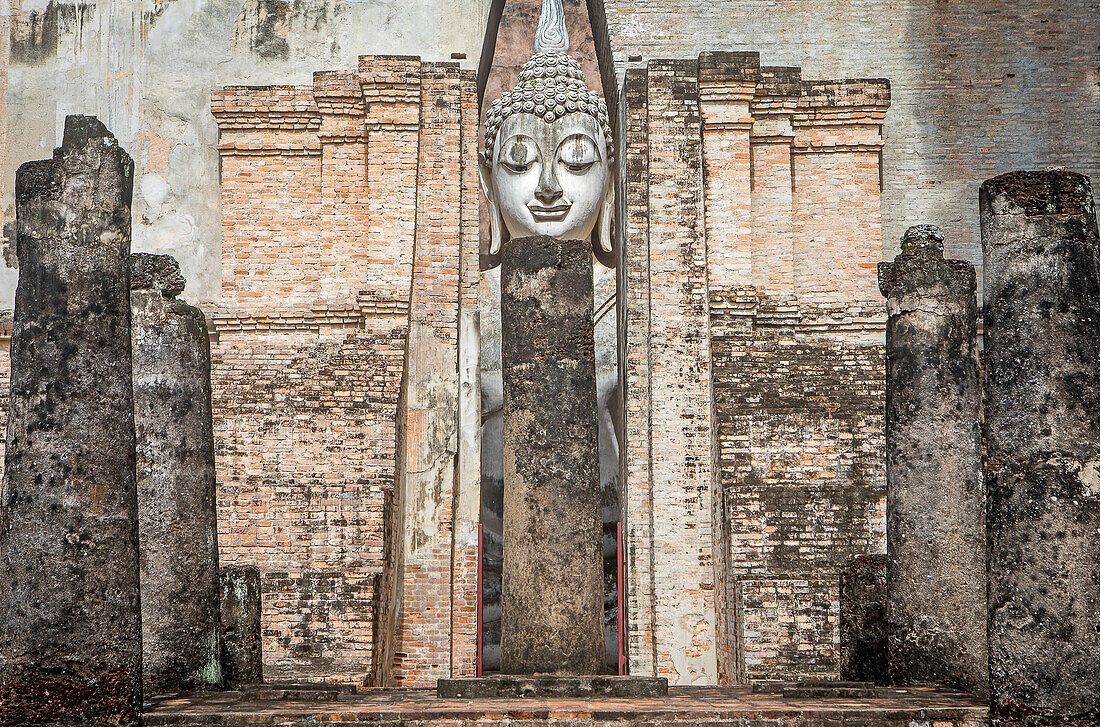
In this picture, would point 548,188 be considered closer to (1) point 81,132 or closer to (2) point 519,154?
(2) point 519,154

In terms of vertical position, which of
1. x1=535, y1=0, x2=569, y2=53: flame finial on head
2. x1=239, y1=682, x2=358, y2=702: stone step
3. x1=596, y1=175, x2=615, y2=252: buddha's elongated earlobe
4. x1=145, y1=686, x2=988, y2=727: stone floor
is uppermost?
x1=535, y1=0, x2=569, y2=53: flame finial on head

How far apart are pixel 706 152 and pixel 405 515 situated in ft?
13.6

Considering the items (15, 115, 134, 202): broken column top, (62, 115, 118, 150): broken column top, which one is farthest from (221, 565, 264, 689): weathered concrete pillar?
(62, 115, 118, 150): broken column top

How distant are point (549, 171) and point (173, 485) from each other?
18.4 ft

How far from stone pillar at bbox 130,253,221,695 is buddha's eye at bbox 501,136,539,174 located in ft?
15.3

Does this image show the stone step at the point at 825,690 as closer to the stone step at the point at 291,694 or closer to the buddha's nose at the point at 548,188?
the stone step at the point at 291,694

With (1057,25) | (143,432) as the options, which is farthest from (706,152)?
(143,432)

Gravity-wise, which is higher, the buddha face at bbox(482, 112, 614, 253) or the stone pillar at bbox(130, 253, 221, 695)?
the buddha face at bbox(482, 112, 614, 253)

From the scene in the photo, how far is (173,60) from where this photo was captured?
13.1 m

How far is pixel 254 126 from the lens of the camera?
1198cm

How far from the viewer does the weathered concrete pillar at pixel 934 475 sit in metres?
7.41

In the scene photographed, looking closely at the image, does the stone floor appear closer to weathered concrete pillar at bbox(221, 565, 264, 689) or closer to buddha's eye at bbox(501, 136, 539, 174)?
weathered concrete pillar at bbox(221, 565, 264, 689)

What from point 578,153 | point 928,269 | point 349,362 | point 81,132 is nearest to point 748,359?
point 578,153

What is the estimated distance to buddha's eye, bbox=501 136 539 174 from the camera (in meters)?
12.0
